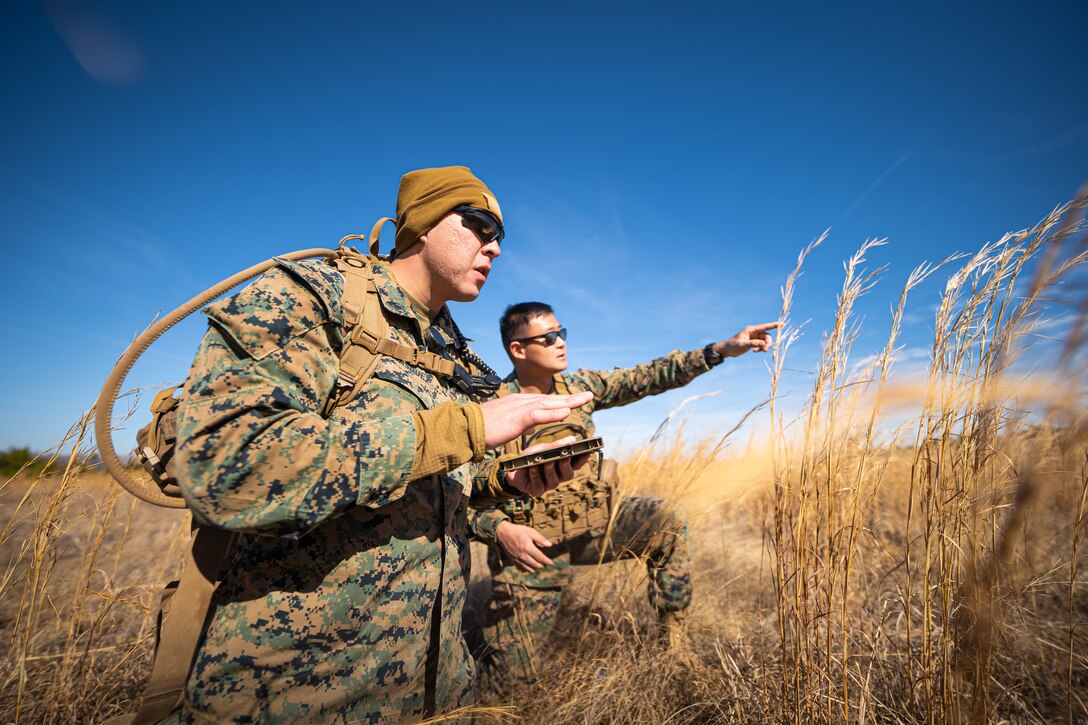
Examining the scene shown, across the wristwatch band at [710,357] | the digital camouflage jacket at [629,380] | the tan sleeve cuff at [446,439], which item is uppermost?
the wristwatch band at [710,357]

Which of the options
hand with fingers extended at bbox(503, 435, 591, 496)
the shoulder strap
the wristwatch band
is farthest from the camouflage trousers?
the shoulder strap

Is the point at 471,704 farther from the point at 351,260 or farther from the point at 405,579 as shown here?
the point at 351,260

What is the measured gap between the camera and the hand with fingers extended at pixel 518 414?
50.4 inches

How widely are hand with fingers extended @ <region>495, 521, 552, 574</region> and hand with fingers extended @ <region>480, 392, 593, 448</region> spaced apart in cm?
126

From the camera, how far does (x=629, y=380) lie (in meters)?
3.96

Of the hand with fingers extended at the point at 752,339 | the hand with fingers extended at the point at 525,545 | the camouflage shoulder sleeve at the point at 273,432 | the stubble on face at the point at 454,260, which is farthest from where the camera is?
the hand with fingers extended at the point at 752,339

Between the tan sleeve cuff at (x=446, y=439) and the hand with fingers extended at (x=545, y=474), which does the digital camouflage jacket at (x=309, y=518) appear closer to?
the tan sleeve cuff at (x=446, y=439)

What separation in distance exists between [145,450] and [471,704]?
144 centimetres

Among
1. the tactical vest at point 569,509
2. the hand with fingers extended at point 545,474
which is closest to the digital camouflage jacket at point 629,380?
the tactical vest at point 569,509

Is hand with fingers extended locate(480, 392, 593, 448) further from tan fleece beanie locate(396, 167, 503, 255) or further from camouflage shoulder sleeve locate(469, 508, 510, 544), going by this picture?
camouflage shoulder sleeve locate(469, 508, 510, 544)

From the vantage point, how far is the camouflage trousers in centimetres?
286

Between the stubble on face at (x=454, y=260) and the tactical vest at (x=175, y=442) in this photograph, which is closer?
the tactical vest at (x=175, y=442)

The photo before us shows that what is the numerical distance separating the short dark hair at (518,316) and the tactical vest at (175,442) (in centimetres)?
210

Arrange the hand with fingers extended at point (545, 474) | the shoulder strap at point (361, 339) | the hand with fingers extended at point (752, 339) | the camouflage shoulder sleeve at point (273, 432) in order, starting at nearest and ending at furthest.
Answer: the camouflage shoulder sleeve at point (273, 432), the shoulder strap at point (361, 339), the hand with fingers extended at point (545, 474), the hand with fingers extended at point (752, 339)
